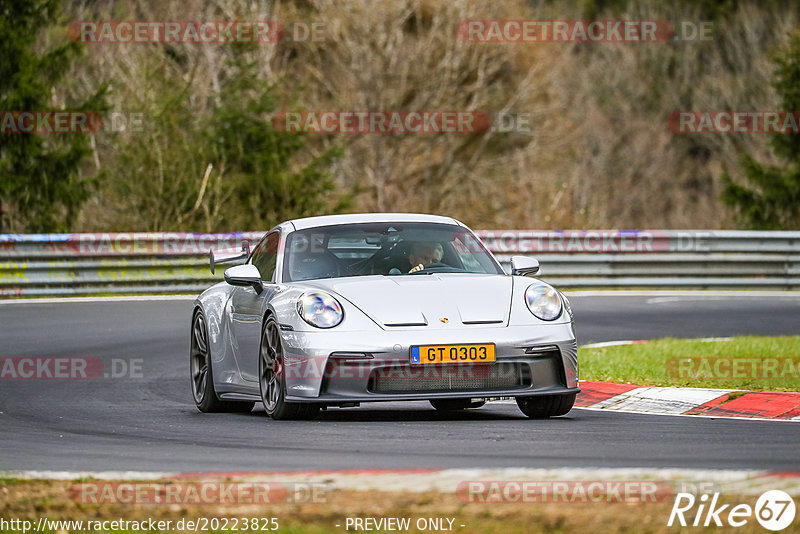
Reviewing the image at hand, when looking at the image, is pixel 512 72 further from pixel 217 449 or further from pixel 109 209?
pixel 217 449

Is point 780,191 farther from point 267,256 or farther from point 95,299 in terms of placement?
point 267,256

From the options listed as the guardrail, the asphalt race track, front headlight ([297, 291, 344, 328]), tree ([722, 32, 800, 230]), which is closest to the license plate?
the asphalt race track

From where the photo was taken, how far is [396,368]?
883 cm

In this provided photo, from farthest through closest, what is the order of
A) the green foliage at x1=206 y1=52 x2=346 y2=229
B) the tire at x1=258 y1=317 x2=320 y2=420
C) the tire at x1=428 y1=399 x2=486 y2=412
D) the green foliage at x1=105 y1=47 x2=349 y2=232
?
the green foliage at x1=206 y1=52 x2=346 y2=229 < the green foliage at x1=105 y1=47 x2=349 y2=232 < the tire at x1=428 y1=399 x2=486 y2=412 < the tire at x1=258 y1=317 x2=320 y2=420

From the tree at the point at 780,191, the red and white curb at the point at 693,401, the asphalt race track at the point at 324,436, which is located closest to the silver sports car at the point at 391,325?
the asphalt race track at the point at 324,436

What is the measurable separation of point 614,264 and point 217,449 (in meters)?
16.6

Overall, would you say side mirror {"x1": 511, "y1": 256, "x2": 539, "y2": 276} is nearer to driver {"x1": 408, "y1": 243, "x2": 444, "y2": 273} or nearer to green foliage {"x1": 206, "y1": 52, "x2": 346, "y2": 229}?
driver {"x1": 408, "y1": 243, "x2": 444, "y2": 273}

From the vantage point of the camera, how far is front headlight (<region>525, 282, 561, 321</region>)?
923 centimetres

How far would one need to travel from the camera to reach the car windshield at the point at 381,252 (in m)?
9.98

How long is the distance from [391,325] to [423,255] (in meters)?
1.26

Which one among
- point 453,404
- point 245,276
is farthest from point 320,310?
point 453,404

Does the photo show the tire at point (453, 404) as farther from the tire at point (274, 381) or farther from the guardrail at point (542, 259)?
the guardrail at point (542, 259)

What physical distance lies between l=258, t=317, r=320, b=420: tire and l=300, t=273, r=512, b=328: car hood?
0.44 metres

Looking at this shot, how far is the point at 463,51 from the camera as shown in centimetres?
4197
